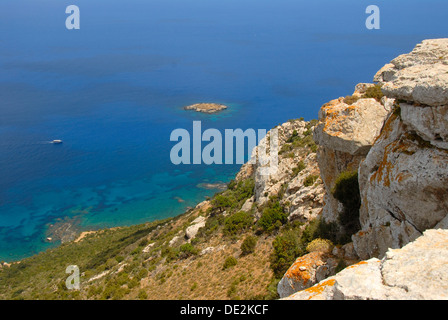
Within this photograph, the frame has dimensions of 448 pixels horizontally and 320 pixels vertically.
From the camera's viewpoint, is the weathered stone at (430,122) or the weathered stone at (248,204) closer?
the weathered stone at (430,122)

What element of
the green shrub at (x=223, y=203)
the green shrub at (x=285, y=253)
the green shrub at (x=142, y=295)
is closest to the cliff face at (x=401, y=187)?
the green shrub at (x=285, y=253)

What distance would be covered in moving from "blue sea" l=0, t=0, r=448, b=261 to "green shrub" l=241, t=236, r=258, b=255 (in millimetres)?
35408

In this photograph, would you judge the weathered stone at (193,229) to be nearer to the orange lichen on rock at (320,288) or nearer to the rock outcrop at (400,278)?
the orange lichen on rock at (320,288)

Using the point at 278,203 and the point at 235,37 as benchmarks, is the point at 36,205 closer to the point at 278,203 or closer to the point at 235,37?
the point at 278,203

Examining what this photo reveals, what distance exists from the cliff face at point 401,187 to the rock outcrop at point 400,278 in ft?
0.04

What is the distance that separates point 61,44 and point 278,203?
180m

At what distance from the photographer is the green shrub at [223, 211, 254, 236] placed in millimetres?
20234

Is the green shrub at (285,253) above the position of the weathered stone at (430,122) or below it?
below

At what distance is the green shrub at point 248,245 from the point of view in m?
17.4

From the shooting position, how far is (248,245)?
17.5 meters

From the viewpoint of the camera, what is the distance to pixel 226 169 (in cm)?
6519

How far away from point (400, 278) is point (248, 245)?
1324 cm

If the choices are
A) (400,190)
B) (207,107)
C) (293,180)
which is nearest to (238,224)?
(293,180)
